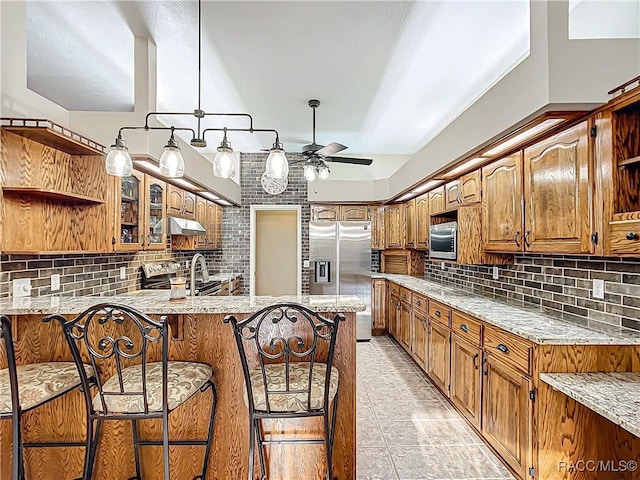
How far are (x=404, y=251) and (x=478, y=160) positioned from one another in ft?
10.1

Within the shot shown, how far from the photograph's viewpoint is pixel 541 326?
2215 millimetres

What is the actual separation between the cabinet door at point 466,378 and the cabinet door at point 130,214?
276 centimetres

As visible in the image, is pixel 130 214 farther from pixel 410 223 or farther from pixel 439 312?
pixel 410 223

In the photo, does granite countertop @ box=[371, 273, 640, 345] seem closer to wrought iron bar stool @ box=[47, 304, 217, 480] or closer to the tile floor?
the tile floor

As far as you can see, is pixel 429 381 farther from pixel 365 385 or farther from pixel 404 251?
pixel 404 251

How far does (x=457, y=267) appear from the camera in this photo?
175 inches

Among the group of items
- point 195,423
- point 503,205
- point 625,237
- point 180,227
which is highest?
point 503,205

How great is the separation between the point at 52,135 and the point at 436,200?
3.71 meters

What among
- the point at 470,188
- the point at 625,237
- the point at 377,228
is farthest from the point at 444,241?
the point at 377,228

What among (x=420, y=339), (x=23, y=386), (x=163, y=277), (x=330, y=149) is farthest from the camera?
(x=163, y=277)

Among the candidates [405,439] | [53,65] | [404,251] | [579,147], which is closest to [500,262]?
[579,147]

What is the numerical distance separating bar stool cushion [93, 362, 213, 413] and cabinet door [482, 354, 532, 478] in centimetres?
171

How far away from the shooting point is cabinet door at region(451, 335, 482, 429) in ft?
8.73

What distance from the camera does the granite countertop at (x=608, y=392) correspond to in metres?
1.39
